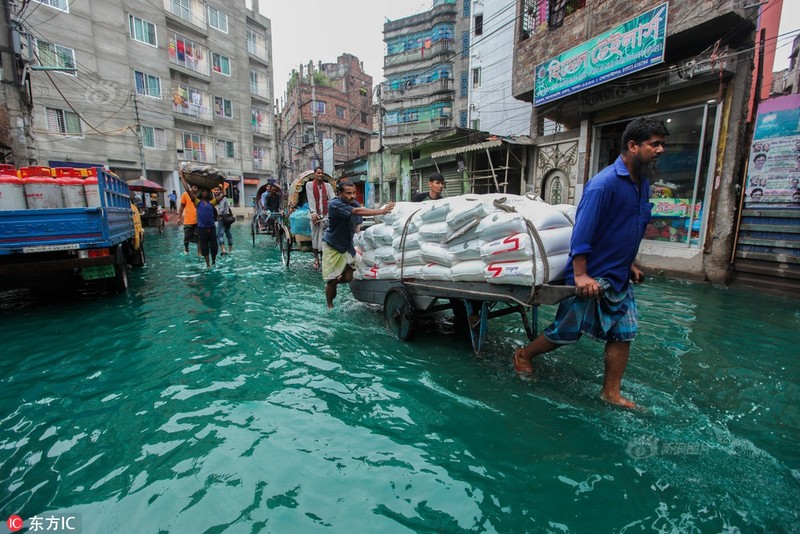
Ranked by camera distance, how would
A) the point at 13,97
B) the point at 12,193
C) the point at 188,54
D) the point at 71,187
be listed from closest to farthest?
the point at 12,193 → the point at 71,187 → the point at 13,97 → the point at 188,54

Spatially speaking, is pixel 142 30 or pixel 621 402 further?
pixel 142 30

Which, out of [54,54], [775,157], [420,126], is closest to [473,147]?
[775,157]

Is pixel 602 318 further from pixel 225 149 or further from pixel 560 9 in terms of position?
pixel 225 149

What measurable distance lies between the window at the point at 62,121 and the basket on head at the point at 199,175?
2095 centimetres

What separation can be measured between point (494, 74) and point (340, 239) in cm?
1906

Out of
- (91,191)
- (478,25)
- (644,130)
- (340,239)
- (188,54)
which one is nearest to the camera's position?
(644,130)

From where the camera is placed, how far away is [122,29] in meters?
24.2

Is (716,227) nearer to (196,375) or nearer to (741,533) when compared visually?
(741,533)

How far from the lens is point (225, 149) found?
32031mm

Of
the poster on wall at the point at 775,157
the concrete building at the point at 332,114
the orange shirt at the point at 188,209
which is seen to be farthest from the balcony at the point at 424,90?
the orange shirt at the point at 188,209

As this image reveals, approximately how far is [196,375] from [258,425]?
1.14 metres

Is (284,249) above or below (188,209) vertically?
below

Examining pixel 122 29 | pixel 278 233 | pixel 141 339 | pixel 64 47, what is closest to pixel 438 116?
pixel 122 29

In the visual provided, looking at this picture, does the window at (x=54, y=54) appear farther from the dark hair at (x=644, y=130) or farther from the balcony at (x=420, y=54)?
the dark hair at (x=644, y=130)
